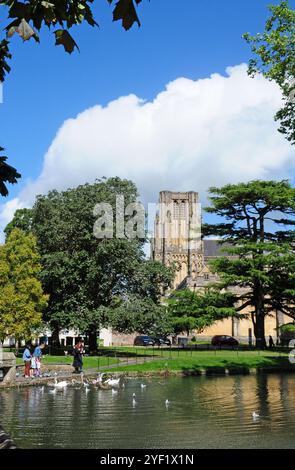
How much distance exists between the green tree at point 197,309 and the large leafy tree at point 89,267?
6.39ft

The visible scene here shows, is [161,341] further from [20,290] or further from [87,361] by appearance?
[87,361]

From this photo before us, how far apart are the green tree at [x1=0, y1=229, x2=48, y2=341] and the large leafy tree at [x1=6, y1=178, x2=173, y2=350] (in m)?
1.40

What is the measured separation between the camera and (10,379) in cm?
2309

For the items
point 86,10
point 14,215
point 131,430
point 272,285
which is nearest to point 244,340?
point 272,285

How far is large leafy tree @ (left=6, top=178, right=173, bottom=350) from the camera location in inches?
1512

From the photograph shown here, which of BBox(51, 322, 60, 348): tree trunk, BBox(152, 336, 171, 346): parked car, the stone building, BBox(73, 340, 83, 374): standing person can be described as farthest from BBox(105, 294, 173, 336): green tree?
the stone building

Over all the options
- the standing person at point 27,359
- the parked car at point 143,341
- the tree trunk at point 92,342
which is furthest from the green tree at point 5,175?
the parked car at point 143,341

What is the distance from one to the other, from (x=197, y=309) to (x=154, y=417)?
81.5 feet

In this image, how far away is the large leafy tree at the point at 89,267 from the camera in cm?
3841

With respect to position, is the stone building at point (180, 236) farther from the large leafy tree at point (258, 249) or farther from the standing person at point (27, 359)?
the standing person at point (27, 359)

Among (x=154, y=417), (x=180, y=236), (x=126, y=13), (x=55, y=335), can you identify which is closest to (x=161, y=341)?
(x=55, y=335)

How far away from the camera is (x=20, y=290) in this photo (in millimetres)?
38000

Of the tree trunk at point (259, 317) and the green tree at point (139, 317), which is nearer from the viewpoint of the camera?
the green tree at point (139, 317)

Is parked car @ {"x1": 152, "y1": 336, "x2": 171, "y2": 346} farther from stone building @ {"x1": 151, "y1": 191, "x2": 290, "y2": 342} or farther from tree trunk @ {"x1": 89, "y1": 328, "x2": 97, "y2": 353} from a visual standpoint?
stone building @ {"x1": 151, "y1": 191, "x2": 290, "y2": 342}
